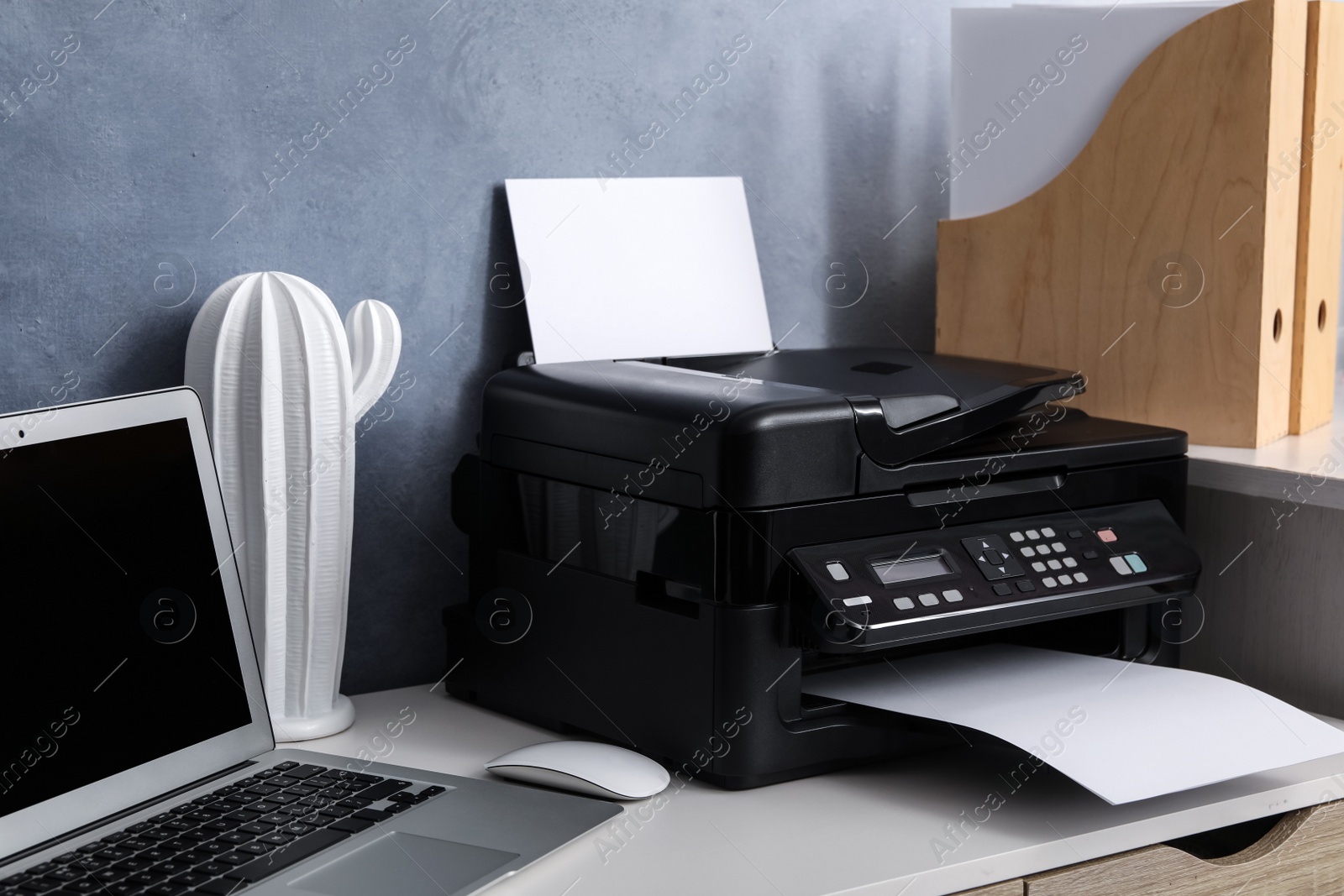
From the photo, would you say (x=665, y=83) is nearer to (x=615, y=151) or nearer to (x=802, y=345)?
(x=615, y=151)

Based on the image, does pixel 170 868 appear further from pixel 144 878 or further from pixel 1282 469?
pixel 1282 469

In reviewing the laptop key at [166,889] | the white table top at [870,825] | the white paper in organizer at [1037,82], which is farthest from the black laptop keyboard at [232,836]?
the white paper in organizer at [1037,82]

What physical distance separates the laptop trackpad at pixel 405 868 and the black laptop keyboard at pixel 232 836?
0.02m

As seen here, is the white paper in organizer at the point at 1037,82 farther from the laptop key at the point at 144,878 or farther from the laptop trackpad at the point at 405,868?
the laptop key at the point at 144,878

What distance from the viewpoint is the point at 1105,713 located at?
0.94 m

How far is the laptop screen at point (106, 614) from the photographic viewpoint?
794mm

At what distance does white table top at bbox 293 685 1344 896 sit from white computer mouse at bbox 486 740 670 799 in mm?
18

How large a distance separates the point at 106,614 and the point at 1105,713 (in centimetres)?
73

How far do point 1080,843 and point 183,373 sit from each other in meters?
0.82

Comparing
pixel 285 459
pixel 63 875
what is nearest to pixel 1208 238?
pixel 285 459

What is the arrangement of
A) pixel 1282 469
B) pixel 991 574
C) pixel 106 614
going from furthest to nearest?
1. pixel 1282 469
2. pixel 991 574
3. pixel 106 614

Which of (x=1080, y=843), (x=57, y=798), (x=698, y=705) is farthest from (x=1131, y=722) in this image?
(x=57, y=798)

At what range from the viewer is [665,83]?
132 cm

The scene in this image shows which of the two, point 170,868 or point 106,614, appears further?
point 106,614
